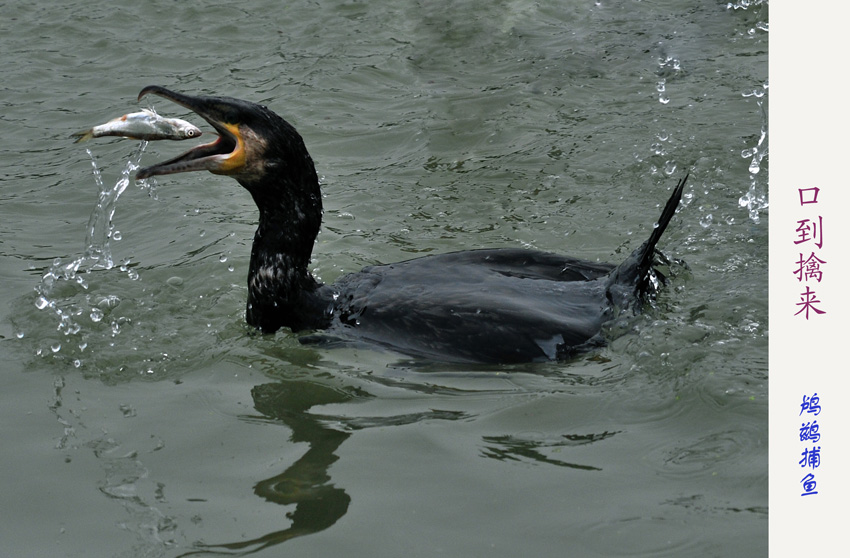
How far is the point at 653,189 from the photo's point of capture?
6914mm

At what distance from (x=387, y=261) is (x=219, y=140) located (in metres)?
1.61

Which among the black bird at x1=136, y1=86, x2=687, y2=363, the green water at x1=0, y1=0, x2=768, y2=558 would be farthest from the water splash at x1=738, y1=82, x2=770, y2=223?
the black bird at x1=136, y1=86, x2=687, y2=363

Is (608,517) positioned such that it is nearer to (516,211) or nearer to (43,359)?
(43,359)

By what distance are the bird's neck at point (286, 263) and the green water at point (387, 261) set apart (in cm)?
15

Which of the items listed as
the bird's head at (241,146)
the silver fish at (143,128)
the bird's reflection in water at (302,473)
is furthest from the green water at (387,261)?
the silver fish at (143,128)

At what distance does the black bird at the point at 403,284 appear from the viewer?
4.70 metres

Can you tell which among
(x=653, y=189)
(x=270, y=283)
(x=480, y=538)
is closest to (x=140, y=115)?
A: (x=270, y=283)

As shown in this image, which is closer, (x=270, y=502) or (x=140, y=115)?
(x=270, y=502)

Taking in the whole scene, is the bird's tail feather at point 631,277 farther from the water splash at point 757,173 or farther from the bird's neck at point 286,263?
the water splash at point 757,173

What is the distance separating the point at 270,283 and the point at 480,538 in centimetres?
203

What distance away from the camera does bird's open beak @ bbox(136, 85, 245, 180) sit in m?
4.67

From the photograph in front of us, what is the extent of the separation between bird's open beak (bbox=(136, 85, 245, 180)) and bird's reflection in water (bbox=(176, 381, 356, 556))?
1007mm

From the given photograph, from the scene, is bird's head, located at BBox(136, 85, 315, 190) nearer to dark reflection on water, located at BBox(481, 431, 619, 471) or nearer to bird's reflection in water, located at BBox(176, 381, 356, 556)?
bird's reflection in water, located at BBox(176, 381, 356, 556)

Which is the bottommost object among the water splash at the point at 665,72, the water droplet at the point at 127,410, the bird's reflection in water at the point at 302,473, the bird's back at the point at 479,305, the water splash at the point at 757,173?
the bird's reflection in water at the point at 302,473
